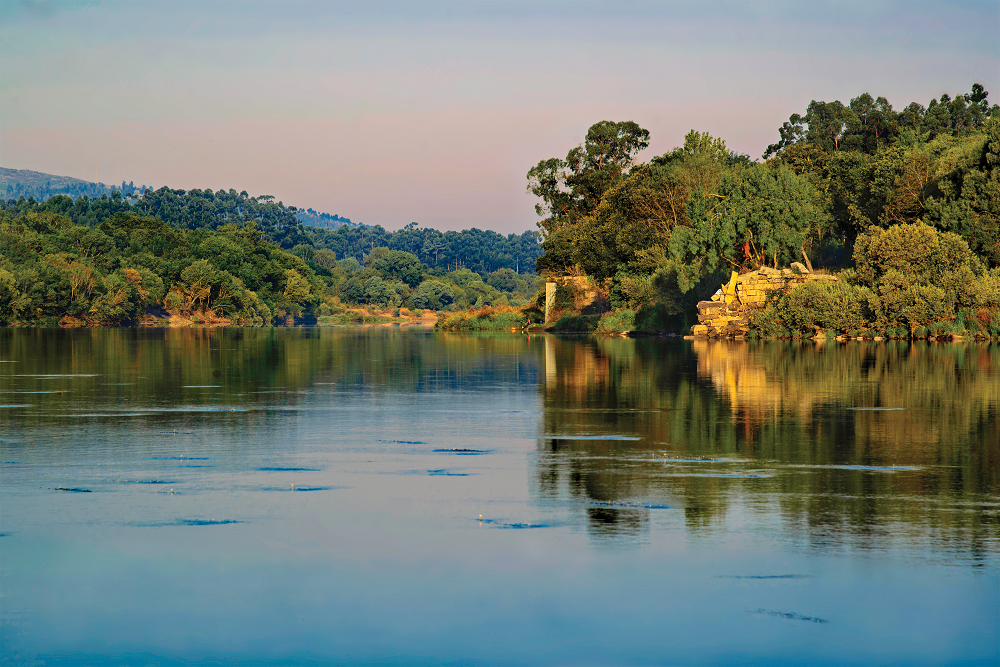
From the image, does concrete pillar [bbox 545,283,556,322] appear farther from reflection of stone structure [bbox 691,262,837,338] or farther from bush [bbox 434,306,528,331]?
reflection of stone structure [bbox 691,262,837,338]

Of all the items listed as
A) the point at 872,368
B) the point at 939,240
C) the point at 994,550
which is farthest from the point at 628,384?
the point at 939,240

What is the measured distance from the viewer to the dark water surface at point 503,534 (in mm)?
5602

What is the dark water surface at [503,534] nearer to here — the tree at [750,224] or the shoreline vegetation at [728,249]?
the shoreline vegetation at [728,249]

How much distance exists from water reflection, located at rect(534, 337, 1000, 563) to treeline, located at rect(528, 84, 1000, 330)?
69.3 feet

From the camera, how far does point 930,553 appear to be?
7.09m

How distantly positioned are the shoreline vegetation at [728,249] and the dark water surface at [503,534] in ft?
93.4

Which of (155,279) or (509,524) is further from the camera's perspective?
(155,279)

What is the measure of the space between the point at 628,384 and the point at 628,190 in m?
44.7

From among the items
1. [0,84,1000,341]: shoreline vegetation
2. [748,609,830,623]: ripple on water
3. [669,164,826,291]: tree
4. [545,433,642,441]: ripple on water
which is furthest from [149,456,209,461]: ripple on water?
[669,164,826,291]: tree

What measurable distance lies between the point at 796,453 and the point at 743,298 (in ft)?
127

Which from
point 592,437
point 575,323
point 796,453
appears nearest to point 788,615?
point 796,453

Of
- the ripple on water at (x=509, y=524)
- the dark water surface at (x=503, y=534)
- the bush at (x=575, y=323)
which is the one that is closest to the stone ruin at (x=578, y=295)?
the bush at (x=575, y=323)

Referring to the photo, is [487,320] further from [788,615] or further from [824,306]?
[788,615]

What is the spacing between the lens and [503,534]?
7836mm
